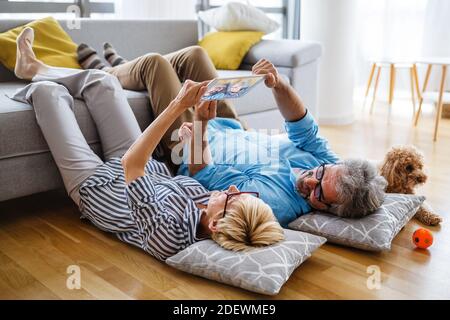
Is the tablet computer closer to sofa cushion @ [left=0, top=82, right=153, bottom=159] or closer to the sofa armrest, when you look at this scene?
sofa cushion @ [left=0, top=82, right=153, bottom=159]

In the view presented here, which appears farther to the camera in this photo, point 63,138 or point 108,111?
point 108,111

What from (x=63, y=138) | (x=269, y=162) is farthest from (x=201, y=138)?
(x=63, y=138)

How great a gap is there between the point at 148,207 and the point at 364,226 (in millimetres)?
752

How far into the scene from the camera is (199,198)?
1850mm

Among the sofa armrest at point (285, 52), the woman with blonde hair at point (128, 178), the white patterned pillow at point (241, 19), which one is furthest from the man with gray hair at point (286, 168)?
the white patterned pillow at point (241, 19)

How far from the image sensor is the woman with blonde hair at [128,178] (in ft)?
5.20

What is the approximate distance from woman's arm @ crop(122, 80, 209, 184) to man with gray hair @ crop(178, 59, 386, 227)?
0.27m

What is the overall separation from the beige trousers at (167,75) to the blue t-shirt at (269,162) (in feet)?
0.73

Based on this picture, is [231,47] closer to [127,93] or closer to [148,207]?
[127,93]

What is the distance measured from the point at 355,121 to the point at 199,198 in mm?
2654

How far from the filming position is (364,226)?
179 centimetres

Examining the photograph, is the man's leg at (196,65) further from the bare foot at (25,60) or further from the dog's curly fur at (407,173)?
the dog's curly fur at (407,173)
